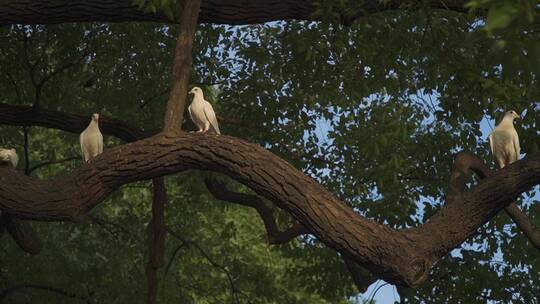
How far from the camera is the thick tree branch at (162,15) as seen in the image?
11352 mm

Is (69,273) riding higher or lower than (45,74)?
lower

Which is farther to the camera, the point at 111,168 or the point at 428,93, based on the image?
the point at 428,93

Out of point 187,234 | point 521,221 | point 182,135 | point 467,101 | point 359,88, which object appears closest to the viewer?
point 182,135

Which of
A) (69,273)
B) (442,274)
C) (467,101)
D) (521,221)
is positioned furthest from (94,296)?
(521,221)

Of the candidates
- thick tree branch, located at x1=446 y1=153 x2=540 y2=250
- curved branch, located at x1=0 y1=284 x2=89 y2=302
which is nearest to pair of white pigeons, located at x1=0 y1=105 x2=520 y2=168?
thick tree branch, located at x1=446 y1=153 x2=540 y2=250

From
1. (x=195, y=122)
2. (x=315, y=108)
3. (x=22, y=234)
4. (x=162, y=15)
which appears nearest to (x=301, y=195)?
(x=195, y=122)

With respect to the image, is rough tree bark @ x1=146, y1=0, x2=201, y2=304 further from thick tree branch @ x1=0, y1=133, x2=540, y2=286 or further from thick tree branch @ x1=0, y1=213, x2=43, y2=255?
thick tree branch @ x1=0, y1=213, x2=43, y2=255

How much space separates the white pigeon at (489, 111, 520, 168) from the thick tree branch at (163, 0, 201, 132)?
3451mm

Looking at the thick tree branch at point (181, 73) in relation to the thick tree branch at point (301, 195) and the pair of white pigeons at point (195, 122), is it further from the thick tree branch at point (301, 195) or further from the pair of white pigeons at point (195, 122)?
the pair of white pigeons at point (195, 122)

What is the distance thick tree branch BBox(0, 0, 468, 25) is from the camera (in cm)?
1135

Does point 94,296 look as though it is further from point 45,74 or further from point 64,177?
point 64,177

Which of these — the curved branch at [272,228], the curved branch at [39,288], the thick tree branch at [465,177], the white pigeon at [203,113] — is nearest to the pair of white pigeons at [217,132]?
the white pigeon at [203,113]

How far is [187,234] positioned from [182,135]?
9.79 m

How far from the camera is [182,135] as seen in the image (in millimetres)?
9031
